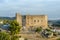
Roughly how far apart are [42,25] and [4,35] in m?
25.9

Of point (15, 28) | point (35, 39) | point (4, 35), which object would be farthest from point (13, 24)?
point (4, 35)

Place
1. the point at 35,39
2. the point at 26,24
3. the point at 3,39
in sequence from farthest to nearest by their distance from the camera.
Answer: the point at 26,24 → the point at 35,39 → the point at 3,39

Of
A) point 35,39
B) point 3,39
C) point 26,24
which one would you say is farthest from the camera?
point 26,24

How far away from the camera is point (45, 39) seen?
1075 inches

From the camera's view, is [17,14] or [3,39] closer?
[3,39]

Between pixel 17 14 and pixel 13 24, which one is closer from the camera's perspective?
pixel 13 24

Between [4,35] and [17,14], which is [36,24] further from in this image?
[4,35]

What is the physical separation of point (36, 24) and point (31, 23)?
1149 mm

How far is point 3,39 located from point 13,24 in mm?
10043

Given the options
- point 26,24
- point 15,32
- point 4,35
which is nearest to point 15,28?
point 15,32

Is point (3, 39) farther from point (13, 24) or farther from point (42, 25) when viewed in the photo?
point (42, 25)

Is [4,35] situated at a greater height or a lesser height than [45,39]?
greater

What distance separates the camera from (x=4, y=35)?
1848cm

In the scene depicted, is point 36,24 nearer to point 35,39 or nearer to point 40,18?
point 40,18
